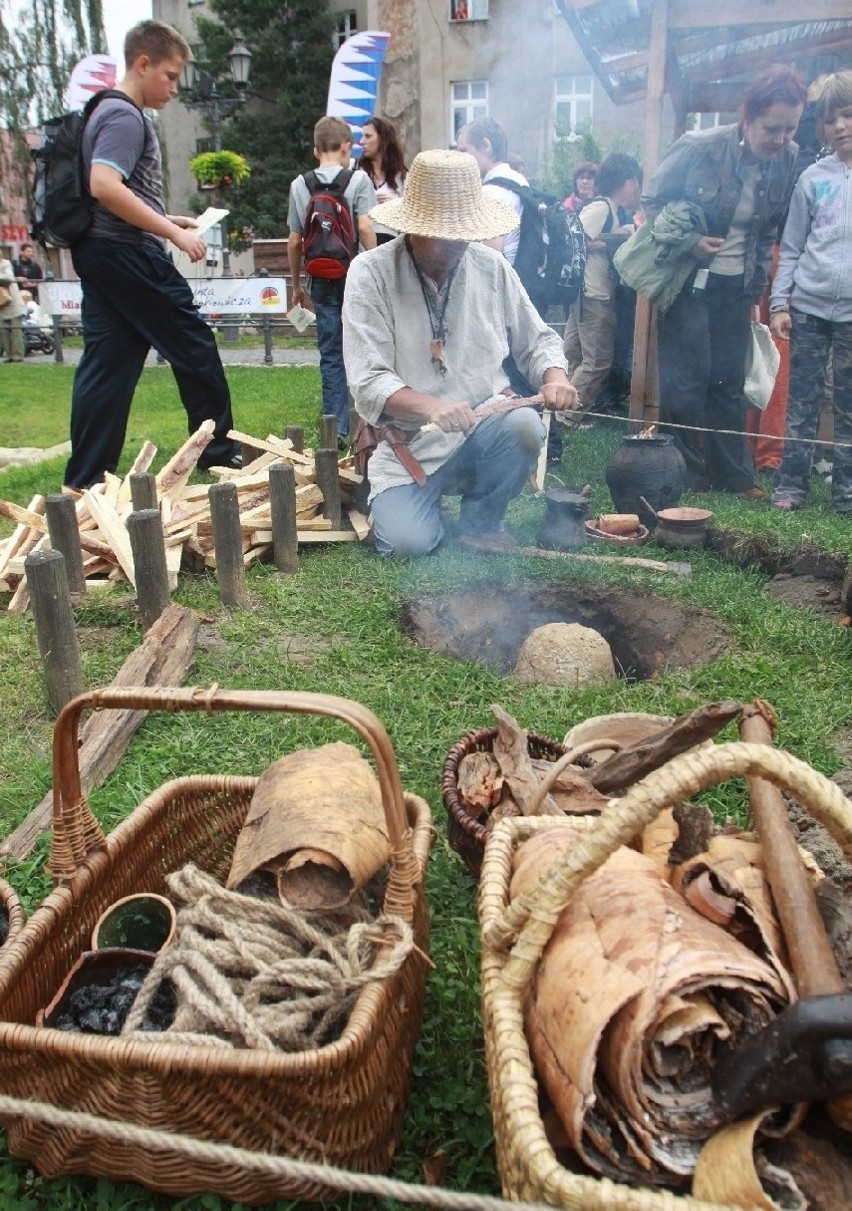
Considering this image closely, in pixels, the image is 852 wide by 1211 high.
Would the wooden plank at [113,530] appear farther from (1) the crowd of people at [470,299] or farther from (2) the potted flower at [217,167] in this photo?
(2) the potted flower at [217,167]

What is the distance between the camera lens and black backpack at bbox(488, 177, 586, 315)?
6.74 metres

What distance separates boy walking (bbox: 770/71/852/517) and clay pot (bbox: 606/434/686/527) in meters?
0.67

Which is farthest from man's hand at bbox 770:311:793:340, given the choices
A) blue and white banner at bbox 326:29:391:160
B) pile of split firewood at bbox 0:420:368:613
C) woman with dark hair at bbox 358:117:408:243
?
blue and white banner at bbox 326:29:391:160

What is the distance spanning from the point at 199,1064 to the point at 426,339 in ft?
12.6

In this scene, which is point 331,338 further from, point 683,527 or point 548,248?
point 683,527

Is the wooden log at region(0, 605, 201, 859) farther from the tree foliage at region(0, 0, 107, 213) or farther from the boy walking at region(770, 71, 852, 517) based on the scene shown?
the tree foliage at region(0, 0, 107, 213)

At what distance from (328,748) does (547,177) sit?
21757mm

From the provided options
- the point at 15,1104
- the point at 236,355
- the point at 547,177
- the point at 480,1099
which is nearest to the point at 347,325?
the point at 480,1099

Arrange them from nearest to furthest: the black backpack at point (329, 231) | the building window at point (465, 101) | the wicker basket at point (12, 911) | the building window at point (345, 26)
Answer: the wicker basket at point (12, 911) → the black backpack at point (329, 231) → the building window at point (465, 101) → the building window at point (345, 26)

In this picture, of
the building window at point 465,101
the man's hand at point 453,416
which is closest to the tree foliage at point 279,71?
the building window at point 465,101

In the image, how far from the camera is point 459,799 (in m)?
2.47

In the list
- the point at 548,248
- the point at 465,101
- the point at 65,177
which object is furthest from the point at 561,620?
the point at 465,101

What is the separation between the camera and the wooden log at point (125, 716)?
2.71 meters

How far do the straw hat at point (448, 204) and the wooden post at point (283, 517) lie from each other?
51.5 inches
